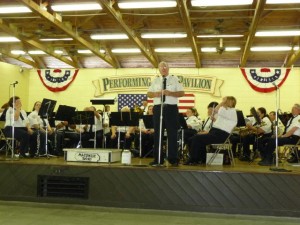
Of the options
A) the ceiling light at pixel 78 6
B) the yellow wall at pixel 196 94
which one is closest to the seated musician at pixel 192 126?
the ceiling light at pixel 78 6

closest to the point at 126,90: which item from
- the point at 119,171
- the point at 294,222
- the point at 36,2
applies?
the point at 36,2

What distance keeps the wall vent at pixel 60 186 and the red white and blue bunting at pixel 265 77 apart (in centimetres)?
852

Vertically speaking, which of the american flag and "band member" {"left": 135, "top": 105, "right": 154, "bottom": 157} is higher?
the american flag

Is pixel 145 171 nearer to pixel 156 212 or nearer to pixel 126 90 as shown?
pixel 156 212

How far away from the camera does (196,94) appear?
1311 cm

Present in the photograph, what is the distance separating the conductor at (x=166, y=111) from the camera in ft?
18.1

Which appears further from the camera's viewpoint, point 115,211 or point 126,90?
point 126,90

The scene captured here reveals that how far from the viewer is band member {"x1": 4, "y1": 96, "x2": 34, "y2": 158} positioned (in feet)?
22.9

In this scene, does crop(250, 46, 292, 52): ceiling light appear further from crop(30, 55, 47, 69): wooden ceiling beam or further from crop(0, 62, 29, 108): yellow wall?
crop(0, 62, 29, 108): yellow wall

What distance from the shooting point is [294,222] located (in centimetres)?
454

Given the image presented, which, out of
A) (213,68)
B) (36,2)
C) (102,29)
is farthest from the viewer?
(213,68)

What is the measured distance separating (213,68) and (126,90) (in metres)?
3.01

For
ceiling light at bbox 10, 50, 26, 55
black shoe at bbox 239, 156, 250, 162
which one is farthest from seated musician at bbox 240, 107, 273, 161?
ceiling light at bbox 10, 50, 26, 55

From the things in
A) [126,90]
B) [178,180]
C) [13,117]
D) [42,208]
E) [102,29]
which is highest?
[102,29]
